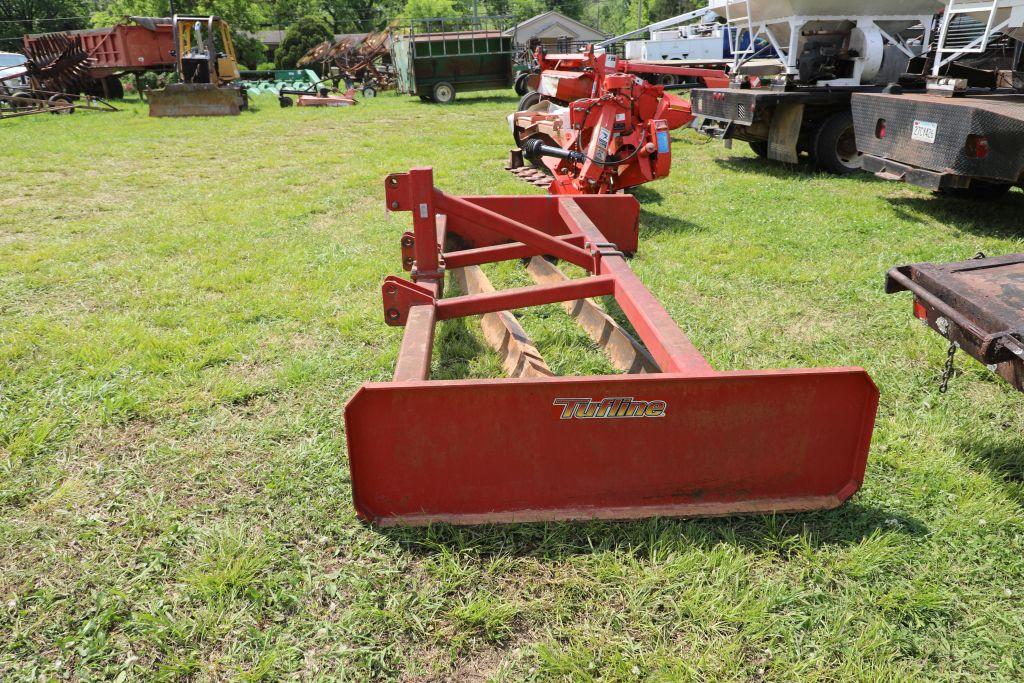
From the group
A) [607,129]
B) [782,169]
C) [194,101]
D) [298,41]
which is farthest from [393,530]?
[298,41]

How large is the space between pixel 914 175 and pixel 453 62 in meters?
17.2

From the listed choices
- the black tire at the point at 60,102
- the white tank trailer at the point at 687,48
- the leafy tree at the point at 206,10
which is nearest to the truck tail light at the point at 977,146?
the white tank trailer at the point at 687,48

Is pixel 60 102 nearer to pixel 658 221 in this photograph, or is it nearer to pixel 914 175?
pixel 658 221

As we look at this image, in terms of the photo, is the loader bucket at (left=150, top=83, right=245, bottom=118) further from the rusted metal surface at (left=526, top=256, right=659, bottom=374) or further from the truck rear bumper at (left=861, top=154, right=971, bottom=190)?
the rusted metal surface at (left=526, top=256, right=659, bottom=374)

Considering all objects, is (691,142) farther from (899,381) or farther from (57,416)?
(57,416)

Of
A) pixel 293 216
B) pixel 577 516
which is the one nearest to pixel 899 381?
pixel 577 516

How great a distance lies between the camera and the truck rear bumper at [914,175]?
5641 millimetres

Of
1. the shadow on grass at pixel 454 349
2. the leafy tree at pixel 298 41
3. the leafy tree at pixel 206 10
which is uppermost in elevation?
the leafy tree at pixel 206 10

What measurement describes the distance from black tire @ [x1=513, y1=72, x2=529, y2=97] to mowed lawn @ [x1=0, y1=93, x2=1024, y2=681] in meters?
15.9

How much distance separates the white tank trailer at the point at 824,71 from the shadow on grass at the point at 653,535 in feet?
23.1

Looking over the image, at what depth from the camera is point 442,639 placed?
6.63 feet

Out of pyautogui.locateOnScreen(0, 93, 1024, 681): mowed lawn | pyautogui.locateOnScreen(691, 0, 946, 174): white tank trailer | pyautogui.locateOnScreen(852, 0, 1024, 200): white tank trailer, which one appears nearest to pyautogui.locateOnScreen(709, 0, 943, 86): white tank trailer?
pyautogui.locateOnScreen(691, 0, 946, 174): white tank trailer

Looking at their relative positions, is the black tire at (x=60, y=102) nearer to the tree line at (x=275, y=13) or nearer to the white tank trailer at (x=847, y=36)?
the white tank trailer at (x=847, y=36)

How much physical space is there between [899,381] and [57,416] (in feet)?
13.0
